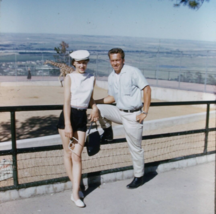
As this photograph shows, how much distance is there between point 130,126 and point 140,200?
72 cm

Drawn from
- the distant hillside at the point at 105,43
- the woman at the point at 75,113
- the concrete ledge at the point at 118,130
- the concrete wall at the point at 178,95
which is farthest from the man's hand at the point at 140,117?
the distant hillside at the point at 105,43

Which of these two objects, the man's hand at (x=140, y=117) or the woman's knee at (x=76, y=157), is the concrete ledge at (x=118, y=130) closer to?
the woman's knee at (x=76, y=157)

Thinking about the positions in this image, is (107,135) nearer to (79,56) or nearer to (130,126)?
(130,126)

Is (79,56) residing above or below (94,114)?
above

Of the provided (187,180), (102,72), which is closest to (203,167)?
(187,180)

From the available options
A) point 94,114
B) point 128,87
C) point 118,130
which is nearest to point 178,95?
point 118,130

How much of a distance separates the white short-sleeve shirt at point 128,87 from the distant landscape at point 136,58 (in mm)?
12930

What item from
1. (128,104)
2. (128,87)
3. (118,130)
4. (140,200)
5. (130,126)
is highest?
(128,87)

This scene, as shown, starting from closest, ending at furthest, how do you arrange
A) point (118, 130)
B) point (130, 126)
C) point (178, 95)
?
point (130, 126) < point (118, 130) < point (178, 95)

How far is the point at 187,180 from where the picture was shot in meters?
3.72

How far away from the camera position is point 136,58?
76.8 ft

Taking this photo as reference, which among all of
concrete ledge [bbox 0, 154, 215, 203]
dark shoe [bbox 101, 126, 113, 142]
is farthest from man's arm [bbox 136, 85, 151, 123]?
concrete ledge [bbox 0, 154, 215, 203]

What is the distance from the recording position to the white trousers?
3.34 meters

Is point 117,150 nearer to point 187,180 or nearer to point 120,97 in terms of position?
point 187,180
